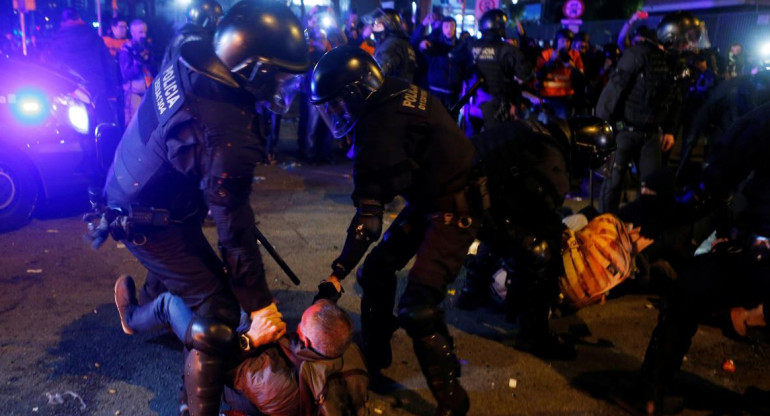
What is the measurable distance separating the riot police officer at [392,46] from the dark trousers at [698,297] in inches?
196

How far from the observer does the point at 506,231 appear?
3.81 metres

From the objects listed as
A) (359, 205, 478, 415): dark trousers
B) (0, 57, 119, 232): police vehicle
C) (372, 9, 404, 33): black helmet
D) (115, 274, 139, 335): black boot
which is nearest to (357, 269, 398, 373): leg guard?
(359, 205, 478, 415): dark trousers

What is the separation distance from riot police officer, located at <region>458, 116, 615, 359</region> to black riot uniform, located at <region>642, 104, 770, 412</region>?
708mm

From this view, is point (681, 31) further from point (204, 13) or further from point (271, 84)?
point (271, 84)

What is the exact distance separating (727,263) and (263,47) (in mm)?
2565

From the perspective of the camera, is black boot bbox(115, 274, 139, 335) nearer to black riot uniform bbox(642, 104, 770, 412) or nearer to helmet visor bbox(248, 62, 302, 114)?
helmet visor bbox(248, 62, 302, 114)

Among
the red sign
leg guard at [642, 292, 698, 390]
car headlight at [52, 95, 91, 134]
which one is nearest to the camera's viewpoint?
leg guard at [642, 292, 698, 390]

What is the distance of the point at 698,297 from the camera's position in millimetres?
3256

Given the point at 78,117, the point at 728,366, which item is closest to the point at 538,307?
the point at 728,366

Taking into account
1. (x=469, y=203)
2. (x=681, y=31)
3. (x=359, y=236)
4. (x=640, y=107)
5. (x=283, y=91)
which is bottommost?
(x=359, y=236)

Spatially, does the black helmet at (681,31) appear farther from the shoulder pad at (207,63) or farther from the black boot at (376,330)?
the shoulder pad at (207,63)

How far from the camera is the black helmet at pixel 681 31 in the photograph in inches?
240

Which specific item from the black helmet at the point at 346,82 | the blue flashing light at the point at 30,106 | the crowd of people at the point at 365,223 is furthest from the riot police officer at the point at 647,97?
the blue flashing light at the point at 30,106

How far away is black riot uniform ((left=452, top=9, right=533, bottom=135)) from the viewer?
26.1 feet
